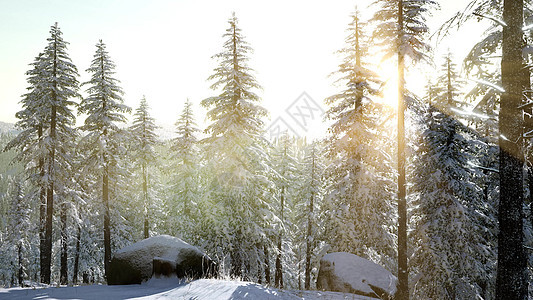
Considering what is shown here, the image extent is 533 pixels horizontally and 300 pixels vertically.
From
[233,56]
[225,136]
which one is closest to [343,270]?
[225,136]

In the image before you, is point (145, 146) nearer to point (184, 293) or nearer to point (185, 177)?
point (185, 177)

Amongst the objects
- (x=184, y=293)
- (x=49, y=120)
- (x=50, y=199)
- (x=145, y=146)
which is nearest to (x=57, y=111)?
(x=49, y=120)

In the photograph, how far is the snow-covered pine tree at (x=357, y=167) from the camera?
51.3 ft

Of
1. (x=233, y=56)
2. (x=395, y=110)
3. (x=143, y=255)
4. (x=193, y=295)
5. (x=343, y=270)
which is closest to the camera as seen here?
(x=193, y=295)

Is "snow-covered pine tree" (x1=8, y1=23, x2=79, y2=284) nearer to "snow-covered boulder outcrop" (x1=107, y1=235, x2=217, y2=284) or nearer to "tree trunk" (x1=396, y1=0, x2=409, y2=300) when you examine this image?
"snow-covered boulder outcrop" (x1=107, y1=235, x2=217, y2=284)

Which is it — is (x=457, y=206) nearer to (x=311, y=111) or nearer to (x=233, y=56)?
(x=233, y=56)

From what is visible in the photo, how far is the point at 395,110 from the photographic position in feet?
45.9

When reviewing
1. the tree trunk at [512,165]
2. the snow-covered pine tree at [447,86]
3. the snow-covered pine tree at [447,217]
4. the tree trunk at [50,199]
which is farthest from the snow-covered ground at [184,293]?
the snow-covered pine tree at [447,86]

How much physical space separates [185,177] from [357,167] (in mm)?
14075

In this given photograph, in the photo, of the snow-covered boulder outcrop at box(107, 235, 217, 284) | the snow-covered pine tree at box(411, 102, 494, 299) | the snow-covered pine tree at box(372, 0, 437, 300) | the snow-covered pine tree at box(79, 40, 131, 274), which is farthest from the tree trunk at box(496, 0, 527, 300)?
the snow-covered pine tree at box(79, 40, 131, 274)

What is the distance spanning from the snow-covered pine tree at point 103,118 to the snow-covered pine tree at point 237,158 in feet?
20.8

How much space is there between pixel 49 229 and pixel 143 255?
12575 mm

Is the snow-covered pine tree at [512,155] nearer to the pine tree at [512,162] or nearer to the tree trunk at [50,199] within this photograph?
the pine tree at [512,162]

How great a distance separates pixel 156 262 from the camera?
8.74 meters
